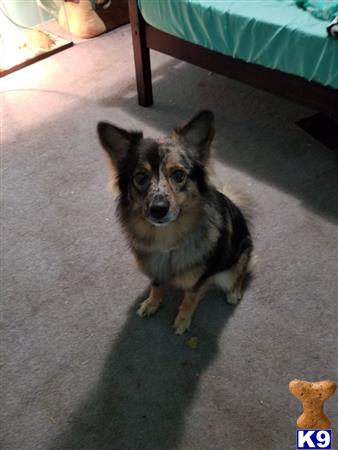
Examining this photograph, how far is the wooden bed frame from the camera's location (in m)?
1.82

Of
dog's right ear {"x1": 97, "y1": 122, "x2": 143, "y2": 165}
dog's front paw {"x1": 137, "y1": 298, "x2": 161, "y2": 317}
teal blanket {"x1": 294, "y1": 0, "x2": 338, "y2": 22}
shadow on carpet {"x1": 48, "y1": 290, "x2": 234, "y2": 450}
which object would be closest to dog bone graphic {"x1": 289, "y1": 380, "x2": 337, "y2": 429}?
shadow on carpet {"x1": 48, "y1": 290, "x2": 234, "y2": 450}

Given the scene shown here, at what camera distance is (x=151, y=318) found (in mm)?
1577

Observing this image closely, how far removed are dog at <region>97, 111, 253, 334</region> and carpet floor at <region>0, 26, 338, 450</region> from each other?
0.62ft

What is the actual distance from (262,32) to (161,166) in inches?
38.2

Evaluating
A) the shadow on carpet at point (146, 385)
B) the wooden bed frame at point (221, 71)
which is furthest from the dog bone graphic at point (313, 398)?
the wooden bed frame at point (221, 71)

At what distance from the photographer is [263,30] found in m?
1.78

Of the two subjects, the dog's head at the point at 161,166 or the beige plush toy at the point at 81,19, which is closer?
the dog's head at the point at 161,166

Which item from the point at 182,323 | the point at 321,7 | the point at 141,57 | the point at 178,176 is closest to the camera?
the point at 178,176

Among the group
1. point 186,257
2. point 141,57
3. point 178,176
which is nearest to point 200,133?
point 178,176

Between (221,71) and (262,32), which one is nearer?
(262,32)

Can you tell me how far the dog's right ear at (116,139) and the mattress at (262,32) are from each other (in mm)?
881

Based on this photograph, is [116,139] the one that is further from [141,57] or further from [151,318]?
[141,57]

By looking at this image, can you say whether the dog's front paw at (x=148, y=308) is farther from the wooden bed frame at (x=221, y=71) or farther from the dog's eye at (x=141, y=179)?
the wooden bed frame at (x=221, y=71)

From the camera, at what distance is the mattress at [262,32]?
167 centimetres
